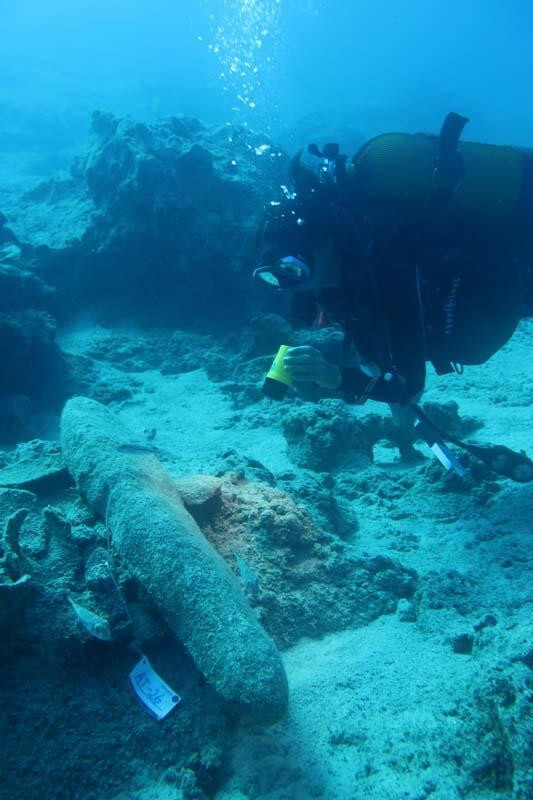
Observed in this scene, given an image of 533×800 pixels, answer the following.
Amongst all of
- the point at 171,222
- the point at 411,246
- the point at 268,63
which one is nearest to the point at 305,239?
the point at 411,246

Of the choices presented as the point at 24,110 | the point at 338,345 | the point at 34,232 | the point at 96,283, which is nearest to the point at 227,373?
the point at 338,345

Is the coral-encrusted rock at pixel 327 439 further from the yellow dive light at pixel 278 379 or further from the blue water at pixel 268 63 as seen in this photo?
the blue water at pixel 268 63

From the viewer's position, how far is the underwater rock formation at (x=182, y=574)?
2.08 m

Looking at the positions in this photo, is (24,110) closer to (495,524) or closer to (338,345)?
(338,345)

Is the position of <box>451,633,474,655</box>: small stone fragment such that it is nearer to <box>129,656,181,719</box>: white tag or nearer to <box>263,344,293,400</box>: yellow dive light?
<box>129,656,181,719</box>: white tag

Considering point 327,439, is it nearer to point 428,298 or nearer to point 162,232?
point 428,298

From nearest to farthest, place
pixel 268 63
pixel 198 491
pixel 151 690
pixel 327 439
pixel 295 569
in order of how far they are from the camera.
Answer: pixel 151 690 < pixel 295 569 < pixel 198 491 < pixel 327 439 < pixel 268 63

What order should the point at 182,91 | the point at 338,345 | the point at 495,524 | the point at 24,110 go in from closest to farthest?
1. the point at 495,524
2. the point at 338,345
3. the point at 24,110
4. the point at 182,91

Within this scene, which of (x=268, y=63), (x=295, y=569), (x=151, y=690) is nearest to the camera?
(x=151, y=690)

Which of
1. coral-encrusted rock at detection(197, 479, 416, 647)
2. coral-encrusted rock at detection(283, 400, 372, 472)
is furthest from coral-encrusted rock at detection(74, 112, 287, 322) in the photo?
coral-encrusted rock at detection(197, 479, 416, 647)

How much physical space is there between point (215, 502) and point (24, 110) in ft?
114

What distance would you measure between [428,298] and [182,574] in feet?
7.96

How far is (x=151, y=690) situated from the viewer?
229 centimetres

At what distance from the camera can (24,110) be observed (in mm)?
28391
